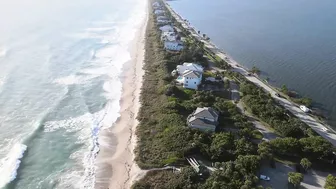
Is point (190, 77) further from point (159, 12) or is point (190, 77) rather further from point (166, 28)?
point (159, 12)

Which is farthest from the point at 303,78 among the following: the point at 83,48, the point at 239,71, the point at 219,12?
the point at 219,12

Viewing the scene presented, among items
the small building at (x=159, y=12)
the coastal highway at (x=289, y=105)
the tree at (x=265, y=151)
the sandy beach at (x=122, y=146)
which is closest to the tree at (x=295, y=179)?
the tree at (x=265, y=151)

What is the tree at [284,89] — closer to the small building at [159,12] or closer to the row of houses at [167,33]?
the row of houses at [167,33]

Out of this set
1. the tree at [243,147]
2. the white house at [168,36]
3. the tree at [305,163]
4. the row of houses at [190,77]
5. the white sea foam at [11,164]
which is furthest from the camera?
the white house at [168,36]

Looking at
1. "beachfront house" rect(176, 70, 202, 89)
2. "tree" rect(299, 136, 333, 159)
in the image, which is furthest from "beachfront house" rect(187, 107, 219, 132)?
"beachfront house" rect(176, 70, 202, 89)

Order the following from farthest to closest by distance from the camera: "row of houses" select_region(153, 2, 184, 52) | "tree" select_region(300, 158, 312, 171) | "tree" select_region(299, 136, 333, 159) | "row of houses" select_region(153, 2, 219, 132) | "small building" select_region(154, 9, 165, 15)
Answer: "small building" select_region(154, 9, 165, 15) → "row of houses" select_region(153, 2, 184, 52) → "row of houses" select_region(153, 2, 219, 132) → "tree" select_region(299, 136, 333, 159) → "tree" select_region(300, 158, 312, 171)

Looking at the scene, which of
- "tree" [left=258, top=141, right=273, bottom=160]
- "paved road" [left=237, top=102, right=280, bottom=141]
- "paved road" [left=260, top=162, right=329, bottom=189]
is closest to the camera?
"paved road" [left=260, top=162, right=329, bottom=189]

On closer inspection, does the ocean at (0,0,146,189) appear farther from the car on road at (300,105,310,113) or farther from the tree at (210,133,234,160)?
the car on road at (300,105,310,113)
